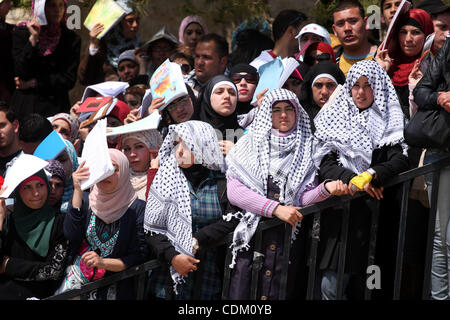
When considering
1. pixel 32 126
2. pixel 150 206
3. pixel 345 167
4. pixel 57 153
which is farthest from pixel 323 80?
pixel 32 126

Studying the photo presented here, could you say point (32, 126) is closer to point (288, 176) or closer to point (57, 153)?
point (57, 153)

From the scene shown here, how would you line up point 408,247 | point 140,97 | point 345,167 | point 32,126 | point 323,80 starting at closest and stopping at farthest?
point 345,167 < point 408,247 < point 323,80 < point 32,126 < point 140,97

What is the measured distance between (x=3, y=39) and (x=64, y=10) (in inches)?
25.8

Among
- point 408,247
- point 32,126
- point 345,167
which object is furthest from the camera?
point 32,126

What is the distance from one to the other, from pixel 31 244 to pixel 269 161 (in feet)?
5.42

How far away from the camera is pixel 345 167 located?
4.68 m

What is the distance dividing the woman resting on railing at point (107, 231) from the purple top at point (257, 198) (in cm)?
68

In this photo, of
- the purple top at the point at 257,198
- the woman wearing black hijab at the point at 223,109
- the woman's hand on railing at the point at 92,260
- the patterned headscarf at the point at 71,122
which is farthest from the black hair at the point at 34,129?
the purple top at the point at 257,198

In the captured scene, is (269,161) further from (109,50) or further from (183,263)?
(109,50)

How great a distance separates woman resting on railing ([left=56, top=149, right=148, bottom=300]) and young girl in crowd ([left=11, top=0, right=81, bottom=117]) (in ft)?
8.44

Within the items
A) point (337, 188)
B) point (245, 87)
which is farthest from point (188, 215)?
point (245, 87)

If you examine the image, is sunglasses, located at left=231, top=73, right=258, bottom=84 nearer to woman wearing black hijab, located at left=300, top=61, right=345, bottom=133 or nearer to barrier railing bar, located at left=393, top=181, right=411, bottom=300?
woman wearing black hijab, located at left=300, top=61, right=345, bottom=133

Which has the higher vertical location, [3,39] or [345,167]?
[3,39]

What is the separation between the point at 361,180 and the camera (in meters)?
4.45
